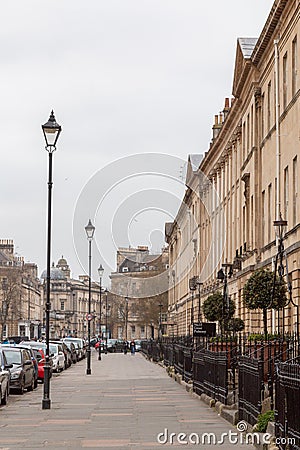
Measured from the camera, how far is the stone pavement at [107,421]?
1575cm

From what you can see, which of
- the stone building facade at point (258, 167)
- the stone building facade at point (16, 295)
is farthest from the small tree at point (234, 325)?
the stone building facade at point (16, 295)

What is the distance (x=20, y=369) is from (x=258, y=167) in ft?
65.5

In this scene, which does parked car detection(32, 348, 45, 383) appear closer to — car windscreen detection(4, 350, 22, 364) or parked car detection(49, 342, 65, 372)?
parked car detection(49, 342, 65, 372)

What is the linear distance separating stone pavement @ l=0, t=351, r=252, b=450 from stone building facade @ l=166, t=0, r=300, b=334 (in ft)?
24.7

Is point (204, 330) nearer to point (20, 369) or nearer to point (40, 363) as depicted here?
point (20, 369)

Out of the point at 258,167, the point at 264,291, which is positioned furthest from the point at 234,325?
the point at 264,291

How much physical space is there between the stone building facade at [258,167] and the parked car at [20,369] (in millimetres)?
8997

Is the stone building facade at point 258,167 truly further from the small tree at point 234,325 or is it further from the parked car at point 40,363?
the parked car at point 40,363

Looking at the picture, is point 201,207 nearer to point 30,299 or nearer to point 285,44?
point 285,44

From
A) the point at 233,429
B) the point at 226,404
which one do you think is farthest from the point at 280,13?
the point at 233,429

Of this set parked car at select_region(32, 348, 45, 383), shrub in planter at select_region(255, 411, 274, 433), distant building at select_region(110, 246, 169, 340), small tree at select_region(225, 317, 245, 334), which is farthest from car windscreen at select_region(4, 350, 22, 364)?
distant building at select_region(110, 246, 169, 340)

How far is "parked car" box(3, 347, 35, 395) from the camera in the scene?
101 feet

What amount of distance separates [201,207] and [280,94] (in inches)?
1716

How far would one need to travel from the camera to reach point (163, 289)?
128 m
